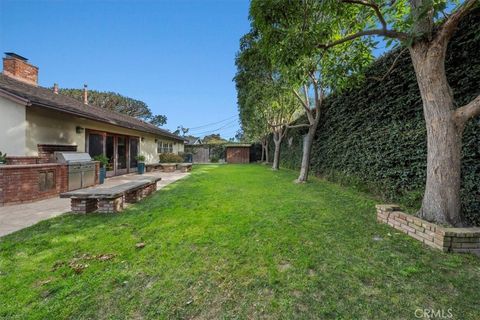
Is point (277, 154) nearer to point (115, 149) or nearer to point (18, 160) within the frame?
point (115, 149)

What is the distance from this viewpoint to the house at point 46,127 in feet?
→ 22.1

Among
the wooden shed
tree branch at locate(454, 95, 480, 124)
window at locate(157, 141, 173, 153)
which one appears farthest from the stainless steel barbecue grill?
the wooden shed

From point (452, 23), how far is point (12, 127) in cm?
1058

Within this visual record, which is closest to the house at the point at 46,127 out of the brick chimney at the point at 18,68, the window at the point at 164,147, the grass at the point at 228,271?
the brick chimney at the point at 18,68

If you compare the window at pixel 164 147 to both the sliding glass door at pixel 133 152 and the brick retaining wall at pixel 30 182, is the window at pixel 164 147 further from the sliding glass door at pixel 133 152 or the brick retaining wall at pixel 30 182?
the brick retaining wall at pixel 30 182

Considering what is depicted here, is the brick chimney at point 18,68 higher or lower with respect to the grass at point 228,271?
higher

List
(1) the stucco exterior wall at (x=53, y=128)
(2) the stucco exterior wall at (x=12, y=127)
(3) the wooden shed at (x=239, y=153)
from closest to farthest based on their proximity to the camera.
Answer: (2) the stucco exterior wall at (x=12, y=127) → (1) the stucco exterior wall at (x=53, y=128) → (3) the wooden shed at (x=239, y=153)

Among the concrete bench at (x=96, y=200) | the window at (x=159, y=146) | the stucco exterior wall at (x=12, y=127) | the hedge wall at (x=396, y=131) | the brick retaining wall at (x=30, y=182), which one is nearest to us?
the hedge wall at (x=396, y=131)

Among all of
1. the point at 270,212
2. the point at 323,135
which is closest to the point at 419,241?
the point at 270,212

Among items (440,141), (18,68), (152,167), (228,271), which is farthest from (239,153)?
(228,271)

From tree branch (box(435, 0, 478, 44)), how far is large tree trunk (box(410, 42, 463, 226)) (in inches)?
4.3

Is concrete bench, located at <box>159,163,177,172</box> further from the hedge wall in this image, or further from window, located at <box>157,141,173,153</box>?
the hedge wall

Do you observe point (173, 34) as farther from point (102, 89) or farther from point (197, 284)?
point (102, 89)

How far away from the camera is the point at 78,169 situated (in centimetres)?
734
